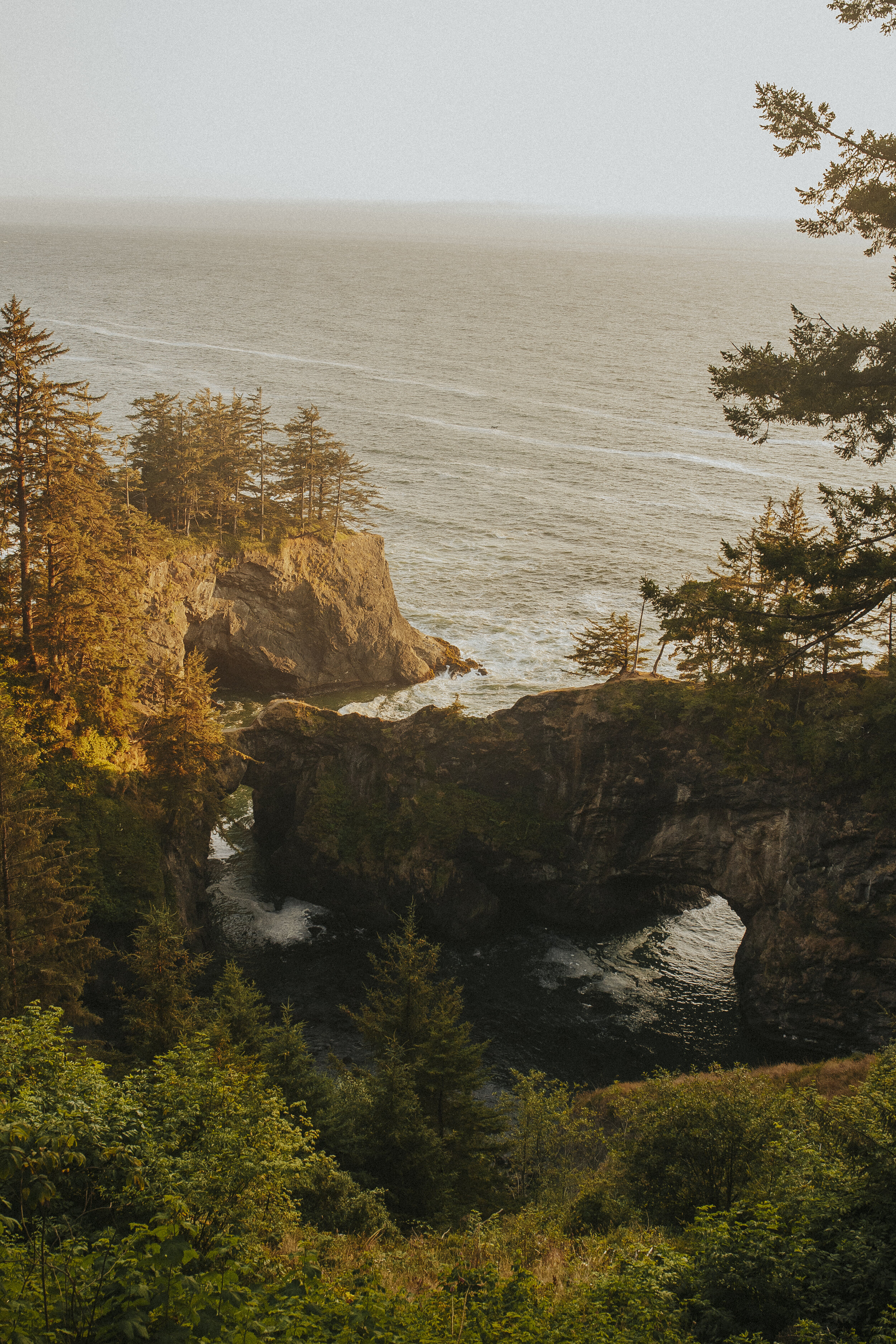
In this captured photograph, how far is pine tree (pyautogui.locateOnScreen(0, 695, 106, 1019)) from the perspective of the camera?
2497 cm

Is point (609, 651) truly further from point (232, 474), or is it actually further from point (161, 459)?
point (161, 459)

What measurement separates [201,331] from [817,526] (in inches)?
4860

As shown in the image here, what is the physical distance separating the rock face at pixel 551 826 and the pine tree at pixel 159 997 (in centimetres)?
1738

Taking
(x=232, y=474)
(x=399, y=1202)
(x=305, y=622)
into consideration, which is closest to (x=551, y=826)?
(x=399, y=1202)

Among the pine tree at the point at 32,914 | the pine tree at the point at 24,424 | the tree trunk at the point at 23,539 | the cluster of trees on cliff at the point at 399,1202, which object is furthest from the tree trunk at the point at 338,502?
the cluster of trees on cliff at the point at 399,1202

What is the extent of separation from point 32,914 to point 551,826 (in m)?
24.2

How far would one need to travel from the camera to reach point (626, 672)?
1817 inches

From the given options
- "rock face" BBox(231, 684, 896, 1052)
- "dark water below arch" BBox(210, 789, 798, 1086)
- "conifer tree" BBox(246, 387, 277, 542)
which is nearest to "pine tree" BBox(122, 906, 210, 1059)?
"dark water below arch" BBox(210, 789, 798, 1086)

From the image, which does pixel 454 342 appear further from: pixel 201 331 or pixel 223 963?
pixel 223 963

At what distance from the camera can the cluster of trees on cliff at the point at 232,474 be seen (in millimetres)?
57875

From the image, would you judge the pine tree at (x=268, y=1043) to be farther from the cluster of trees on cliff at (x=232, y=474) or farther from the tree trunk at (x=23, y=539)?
the cluster of trees on cliff at (x=232, y=474)

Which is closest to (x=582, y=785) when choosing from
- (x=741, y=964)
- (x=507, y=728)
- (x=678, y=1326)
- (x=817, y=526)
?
(x=507, y=728)

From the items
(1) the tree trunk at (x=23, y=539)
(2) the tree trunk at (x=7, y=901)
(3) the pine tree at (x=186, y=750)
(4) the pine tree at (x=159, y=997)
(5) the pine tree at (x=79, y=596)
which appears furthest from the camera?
(3) the pine tree at (x=186, y=750)

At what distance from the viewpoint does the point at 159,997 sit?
24453 mm
